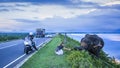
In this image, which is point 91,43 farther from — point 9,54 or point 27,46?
point 9,54

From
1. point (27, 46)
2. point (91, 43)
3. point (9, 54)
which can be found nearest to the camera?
point (91, 43)

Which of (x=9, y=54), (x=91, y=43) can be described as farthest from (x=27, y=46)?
(x=91, y=43)

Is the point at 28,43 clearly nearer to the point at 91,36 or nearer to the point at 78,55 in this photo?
the point at 91,36

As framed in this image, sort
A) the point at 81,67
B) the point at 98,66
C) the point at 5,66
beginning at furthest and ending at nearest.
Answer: the point at 5,66, the point at 98,66, the point at 81,67

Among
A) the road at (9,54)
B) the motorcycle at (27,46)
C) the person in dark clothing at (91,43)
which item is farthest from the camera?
the motorcycle at (27,46)

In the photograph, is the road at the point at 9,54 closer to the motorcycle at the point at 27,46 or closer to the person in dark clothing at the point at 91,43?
the motorcycle at the point at 27,46

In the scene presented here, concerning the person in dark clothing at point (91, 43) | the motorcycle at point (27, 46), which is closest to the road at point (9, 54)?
the motorcycle at point (27, 46)

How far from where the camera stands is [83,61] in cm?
1680

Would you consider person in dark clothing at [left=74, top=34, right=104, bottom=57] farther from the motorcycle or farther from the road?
the motorcycle

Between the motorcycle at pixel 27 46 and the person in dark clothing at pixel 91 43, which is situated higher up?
the person in dark clothing at pixel 91 43

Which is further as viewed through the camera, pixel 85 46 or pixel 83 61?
pixel 85 46

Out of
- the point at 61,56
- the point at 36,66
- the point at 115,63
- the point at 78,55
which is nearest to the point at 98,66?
the point at 78,55

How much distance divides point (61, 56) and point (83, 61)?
8.45 m

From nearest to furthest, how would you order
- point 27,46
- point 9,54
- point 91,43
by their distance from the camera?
point 91,43 < point 9,54 < point 27,46
